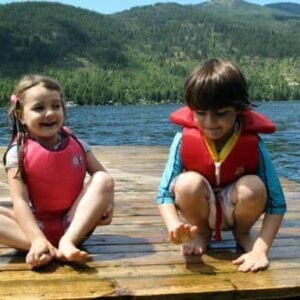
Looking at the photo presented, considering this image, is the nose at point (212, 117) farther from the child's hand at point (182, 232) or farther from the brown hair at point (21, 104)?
the brown hair at point (21, 104)

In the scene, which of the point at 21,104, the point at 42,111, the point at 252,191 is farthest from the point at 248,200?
the point at 21,104

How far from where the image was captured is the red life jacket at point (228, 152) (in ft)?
10.9

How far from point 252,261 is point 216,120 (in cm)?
70

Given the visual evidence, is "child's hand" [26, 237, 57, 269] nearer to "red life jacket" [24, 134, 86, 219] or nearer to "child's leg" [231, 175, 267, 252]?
"red life jacket" [24, 134, 86, 219]

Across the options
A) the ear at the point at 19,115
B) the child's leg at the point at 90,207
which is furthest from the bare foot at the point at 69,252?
the ear at the point at 19,115

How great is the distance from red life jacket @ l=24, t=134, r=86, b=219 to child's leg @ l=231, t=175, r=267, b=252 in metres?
0.82

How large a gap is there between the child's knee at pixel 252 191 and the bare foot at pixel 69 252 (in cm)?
81

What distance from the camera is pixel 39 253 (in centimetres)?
311

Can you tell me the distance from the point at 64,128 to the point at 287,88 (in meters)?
136

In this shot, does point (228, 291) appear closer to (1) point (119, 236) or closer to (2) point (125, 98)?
(1) point (119, 236)

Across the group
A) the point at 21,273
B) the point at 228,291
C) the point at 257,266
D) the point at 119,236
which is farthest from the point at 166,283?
the point at 119,236

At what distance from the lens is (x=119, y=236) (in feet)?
12.9

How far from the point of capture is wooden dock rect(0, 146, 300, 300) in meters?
2.81

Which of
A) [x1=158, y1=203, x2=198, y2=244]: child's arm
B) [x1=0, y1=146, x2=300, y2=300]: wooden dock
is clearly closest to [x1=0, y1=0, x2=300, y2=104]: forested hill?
[x1=0, y1=146, x2=300, y2=300]: wooden dock
